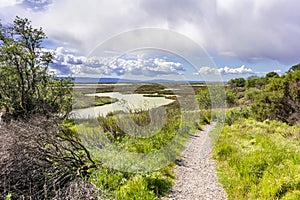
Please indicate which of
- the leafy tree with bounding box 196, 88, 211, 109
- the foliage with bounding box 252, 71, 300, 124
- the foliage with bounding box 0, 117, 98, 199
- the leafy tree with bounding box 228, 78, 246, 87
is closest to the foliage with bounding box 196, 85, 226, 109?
the leafy tree with bounding box 196, 88, 211, 109

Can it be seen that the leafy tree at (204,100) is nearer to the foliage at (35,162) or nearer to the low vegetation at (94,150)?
the low vegetation at (94,150)

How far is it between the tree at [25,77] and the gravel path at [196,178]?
4868 millimetres

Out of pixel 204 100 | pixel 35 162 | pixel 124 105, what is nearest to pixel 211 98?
pixel 204 100

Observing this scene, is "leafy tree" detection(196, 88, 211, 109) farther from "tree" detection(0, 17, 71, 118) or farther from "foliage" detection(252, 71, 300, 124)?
"tree" detection(0, 17, 71, 118)

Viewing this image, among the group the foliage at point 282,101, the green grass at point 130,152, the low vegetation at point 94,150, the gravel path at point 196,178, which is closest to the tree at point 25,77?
the low vegetation at point 94,150

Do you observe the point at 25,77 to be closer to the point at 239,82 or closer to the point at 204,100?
the point at 204,100

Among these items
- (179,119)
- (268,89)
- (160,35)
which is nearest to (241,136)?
(179,119)

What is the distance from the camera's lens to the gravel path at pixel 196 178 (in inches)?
175

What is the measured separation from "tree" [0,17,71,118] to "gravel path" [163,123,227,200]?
4868mm

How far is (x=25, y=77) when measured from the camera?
30.8 feet

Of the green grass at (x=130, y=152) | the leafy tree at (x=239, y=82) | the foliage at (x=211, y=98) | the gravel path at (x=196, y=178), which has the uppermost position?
the leafy tree at (x=239, y=82)

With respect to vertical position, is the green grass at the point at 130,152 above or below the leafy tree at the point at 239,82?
below

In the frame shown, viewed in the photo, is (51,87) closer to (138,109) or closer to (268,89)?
(138,109)

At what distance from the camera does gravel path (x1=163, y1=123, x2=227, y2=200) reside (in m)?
4.46
